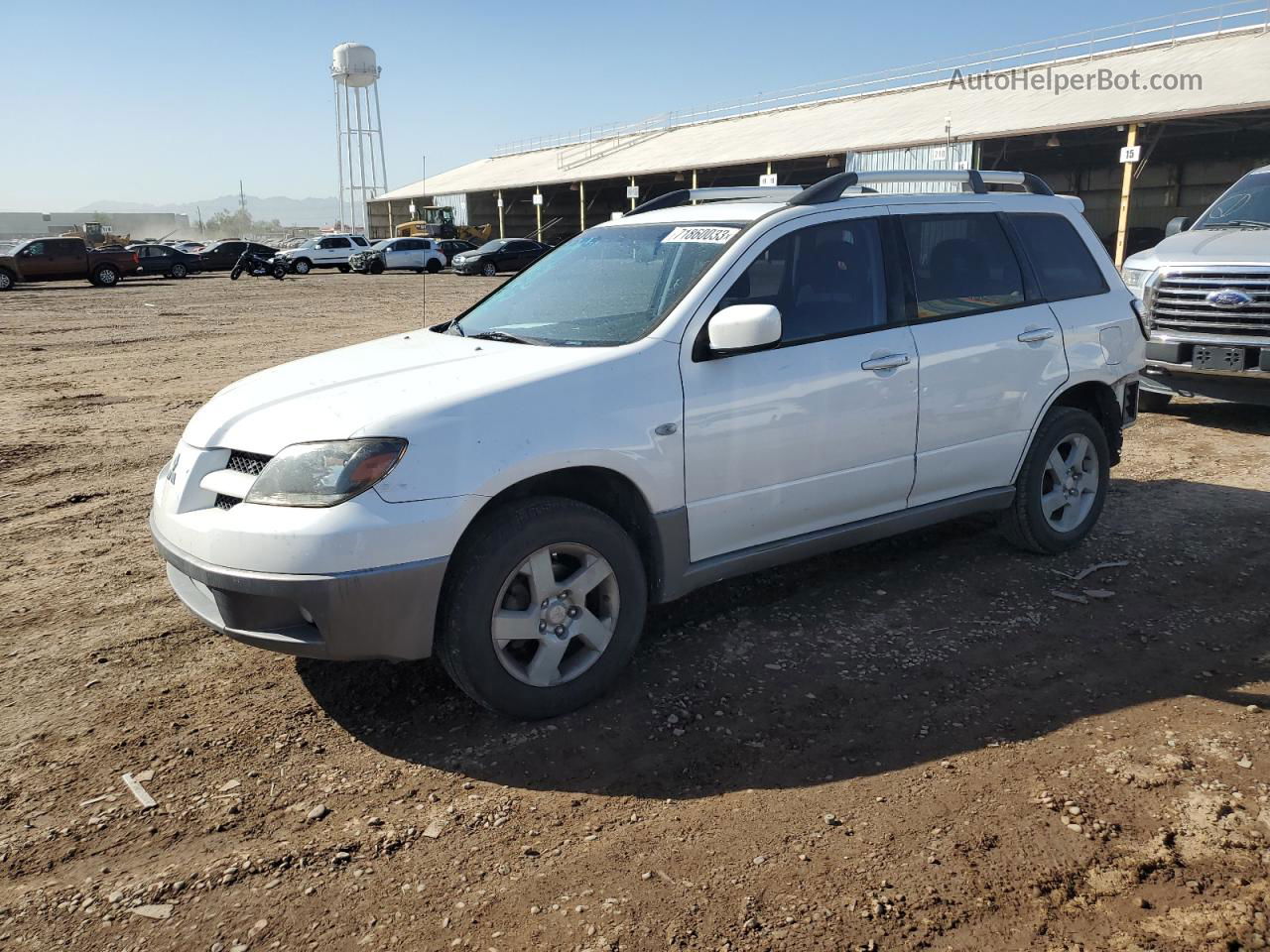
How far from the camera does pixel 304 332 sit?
17.6 m

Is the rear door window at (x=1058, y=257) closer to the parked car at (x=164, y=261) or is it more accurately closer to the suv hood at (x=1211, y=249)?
the suv hood at (x=1211, y=249)

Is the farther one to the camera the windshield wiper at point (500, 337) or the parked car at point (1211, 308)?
the parked car at point (1211, 308)

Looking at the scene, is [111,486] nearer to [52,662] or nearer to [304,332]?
[52,662]

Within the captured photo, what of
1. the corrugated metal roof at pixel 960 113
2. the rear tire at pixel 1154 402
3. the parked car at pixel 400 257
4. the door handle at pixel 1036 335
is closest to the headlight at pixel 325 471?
the door handle at pixel 1036 335

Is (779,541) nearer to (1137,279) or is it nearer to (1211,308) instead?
(1211,308)

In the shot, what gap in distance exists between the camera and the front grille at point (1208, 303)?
779 centimetres

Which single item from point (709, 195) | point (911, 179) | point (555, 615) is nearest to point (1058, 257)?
point (911, 179)

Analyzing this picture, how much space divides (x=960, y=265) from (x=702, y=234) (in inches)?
54.8

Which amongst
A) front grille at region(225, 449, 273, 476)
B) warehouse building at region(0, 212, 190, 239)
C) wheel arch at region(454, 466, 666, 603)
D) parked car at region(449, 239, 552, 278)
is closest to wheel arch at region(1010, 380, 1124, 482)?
wheel arch at region(454, 466, 666, 603)

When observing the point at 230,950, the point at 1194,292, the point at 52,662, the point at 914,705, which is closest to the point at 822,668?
the point at 914,705

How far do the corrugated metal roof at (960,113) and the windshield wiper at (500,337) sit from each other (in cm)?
2182

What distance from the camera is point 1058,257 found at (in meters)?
5.29

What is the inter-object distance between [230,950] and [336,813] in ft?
1.99

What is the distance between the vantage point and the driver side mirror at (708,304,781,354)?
146 inches
